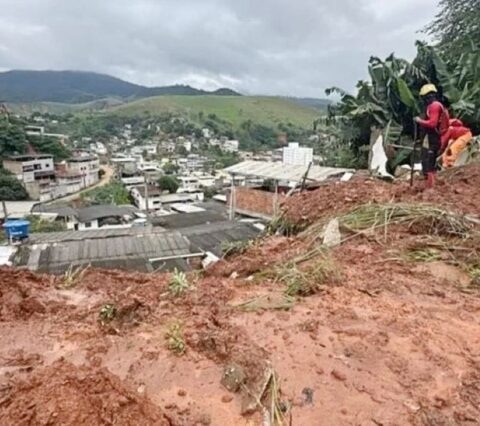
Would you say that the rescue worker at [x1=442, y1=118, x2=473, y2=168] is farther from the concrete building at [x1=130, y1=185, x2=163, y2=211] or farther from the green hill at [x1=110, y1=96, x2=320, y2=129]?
the green hill at [x1=110, y1=96, x2=320, y2=129]

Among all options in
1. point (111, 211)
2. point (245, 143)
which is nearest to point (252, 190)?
point (111, 211)

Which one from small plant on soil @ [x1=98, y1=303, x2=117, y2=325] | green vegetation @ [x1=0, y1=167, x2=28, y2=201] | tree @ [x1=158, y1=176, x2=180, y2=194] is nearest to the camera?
small plant on soil @ [x1=98, y1=303, x2=117, y2=325]

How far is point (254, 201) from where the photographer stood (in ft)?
40.3

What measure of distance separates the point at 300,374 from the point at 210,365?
46 cm

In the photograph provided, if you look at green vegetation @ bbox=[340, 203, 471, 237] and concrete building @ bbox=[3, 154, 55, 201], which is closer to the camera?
green vegetation @ bbox=[340, 203, 471, 237]

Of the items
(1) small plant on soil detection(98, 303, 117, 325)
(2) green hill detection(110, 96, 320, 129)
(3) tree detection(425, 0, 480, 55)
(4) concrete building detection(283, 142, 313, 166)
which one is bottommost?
(2) green hill detection(110, 96, 320, 129)

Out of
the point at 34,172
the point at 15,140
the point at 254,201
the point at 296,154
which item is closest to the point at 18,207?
the point at 34,172

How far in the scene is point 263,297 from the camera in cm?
306

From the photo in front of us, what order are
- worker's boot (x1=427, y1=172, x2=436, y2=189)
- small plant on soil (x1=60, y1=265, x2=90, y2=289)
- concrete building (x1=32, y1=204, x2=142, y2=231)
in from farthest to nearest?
concrete building (x1=32, y1=204, x2=142, y2=231), worker's boot (x1=427, y1=172, x2=436, y2=189), small plant on soil (x1=60, y1=265, x2=90, y2=289)

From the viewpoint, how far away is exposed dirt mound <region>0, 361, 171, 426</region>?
69.3 inches

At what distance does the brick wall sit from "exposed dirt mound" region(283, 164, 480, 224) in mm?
5455

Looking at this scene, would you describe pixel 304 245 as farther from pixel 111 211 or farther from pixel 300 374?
pixel 111 211

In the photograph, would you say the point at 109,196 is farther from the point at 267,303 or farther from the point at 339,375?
the point at 339,375

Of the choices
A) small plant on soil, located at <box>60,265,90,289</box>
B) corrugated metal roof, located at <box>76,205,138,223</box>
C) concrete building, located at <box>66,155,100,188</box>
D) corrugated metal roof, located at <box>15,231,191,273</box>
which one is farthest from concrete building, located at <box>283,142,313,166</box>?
concrete building, located at <box>66,155,100,188</box>
